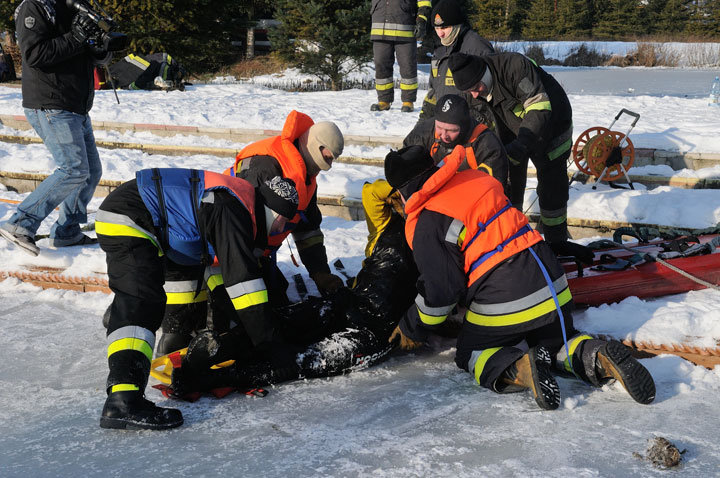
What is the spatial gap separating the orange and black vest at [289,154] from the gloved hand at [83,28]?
5.63 ft

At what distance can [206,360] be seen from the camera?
3.34m

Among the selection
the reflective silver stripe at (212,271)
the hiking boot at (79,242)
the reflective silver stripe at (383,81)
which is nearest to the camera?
the reflective silver stripe at (212,271)

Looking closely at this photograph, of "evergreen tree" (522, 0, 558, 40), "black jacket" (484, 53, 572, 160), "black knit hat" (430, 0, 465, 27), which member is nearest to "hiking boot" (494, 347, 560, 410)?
"black jacket" (484, 53, 572, 160)

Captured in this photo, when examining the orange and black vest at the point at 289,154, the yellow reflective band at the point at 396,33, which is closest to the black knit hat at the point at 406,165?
the orange and black vest at the point at 289,154

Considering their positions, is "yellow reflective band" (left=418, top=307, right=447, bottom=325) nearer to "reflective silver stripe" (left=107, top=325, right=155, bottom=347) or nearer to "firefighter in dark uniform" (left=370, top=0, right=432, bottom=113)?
"reflective silver stripe" (left=107, top=325, right=155, bottom=347)

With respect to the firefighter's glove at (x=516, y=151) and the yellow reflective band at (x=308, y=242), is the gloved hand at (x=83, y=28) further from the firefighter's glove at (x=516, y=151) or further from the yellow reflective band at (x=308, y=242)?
the firefighter's glove at (x=516, y=151)

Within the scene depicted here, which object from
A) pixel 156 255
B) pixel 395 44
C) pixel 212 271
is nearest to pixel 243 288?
pixel 156 255

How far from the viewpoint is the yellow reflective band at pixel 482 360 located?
328 centimetres

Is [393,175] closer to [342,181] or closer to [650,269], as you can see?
[650,269]

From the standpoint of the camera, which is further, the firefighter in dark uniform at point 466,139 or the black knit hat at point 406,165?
the firefighter in dark uniform at point 466,139

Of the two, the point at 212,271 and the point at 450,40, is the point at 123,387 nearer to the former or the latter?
the point at 212,271

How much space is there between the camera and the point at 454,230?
319cm

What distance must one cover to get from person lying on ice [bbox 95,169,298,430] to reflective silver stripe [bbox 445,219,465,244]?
841 mm

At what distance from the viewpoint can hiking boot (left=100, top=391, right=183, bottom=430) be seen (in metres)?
2.96
